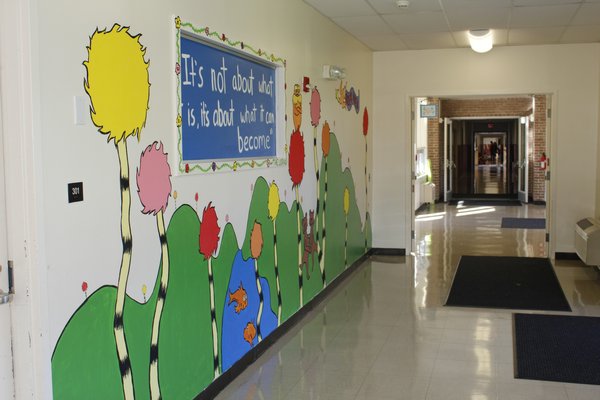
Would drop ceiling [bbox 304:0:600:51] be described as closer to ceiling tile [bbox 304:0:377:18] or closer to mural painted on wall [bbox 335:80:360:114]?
ceiling tile [bbox 304:0:377:18]

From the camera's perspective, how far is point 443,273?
762cm

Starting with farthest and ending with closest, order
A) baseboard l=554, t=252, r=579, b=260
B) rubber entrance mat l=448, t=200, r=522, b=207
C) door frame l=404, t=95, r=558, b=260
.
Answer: rubber entrance mat l=448, t=200, r=522, b=207, baseboard l=554, t=252, r=579, b=260, door frame l=404, t=95, r=558, b=260

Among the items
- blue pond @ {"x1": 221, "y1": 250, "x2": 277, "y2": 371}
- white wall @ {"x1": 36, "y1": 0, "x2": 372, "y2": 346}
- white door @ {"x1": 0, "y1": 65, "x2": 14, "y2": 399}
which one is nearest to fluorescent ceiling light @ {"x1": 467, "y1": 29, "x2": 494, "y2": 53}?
white wall @ {"x1": 36, "y1": 0, "x2": 372, "y2": 346}

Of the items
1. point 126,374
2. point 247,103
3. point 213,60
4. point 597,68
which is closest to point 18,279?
point 126,374

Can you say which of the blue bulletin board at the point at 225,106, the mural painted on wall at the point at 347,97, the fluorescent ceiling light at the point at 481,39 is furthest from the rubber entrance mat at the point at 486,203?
the blue bulletin board at the point at 225,106

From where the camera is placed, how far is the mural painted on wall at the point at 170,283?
9.05 feet

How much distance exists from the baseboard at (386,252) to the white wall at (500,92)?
68 millimetres

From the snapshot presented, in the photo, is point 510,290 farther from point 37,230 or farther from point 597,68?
point 37,230

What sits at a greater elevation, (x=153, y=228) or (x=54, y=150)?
(x=54, y=150)

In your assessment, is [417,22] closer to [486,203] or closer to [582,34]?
[582,34]

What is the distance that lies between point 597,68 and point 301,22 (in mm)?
4301

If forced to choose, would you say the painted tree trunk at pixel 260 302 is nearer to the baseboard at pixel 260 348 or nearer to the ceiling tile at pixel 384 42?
the baseboard at pixel 260 348

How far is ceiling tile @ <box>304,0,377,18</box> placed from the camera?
5.73 m

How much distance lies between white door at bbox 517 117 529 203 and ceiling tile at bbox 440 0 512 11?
1050 centimetres
